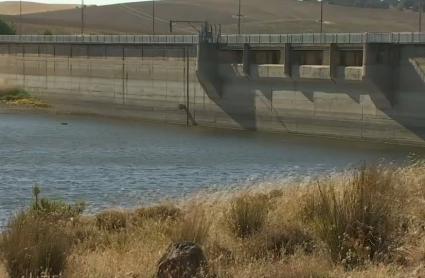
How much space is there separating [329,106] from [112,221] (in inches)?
1164

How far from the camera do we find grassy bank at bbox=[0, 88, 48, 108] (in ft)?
197

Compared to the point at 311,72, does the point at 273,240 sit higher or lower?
lower

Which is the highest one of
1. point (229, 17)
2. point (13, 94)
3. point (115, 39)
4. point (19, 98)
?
point (229, 17)

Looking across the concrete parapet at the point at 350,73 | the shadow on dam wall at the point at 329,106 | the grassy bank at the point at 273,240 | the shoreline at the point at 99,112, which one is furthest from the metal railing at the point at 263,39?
the grassy bank at the point at 273,240

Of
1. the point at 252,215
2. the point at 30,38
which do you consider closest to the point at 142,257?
the point at 252,215

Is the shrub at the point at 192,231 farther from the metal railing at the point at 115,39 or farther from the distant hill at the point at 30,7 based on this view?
the distant hill at the point at 30,7

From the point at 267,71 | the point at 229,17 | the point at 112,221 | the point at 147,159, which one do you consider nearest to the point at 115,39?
the point at 267,71

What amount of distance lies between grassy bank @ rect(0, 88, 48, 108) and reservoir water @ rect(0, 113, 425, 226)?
1204 centimetres

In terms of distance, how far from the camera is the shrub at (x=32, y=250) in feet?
20.6

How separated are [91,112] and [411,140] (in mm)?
27161

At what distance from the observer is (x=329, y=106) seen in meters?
39.8

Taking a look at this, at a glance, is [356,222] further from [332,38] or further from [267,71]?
[267,71]

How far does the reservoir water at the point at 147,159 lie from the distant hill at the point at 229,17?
188 ft

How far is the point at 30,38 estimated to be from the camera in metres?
63.2
